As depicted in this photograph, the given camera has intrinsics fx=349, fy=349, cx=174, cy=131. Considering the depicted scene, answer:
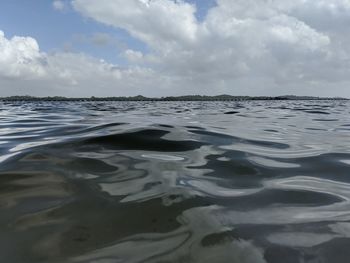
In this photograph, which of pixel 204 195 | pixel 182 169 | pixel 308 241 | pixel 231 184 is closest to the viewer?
pixel 308 241

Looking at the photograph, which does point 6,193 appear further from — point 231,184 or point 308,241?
point 308,241

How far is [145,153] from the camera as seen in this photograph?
6262mm

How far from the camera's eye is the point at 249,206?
371 cm

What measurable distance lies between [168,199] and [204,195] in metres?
0.45

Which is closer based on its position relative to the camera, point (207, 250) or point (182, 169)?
point (207, 250)

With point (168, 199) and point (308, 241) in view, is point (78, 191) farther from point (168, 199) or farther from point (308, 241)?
point (308, 241)

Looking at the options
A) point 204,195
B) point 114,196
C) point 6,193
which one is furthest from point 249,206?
point 6,193

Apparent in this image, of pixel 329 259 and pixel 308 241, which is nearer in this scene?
pixel 329 259

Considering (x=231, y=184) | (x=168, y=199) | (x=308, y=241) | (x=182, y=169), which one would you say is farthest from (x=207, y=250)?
(x=182, y=169)

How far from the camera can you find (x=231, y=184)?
4516 millimetres

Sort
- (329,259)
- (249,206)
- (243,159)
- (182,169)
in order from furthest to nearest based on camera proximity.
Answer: (243,159)
(182,169)
(249,206)
(329,259)

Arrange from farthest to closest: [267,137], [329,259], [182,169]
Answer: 1. [267,137]
2. [182,169]
3. [329,259]

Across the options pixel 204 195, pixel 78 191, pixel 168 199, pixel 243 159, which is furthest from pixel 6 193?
pixel 243 159

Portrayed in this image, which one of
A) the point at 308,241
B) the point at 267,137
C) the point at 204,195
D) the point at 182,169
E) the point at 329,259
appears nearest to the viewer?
the point at 329,259
